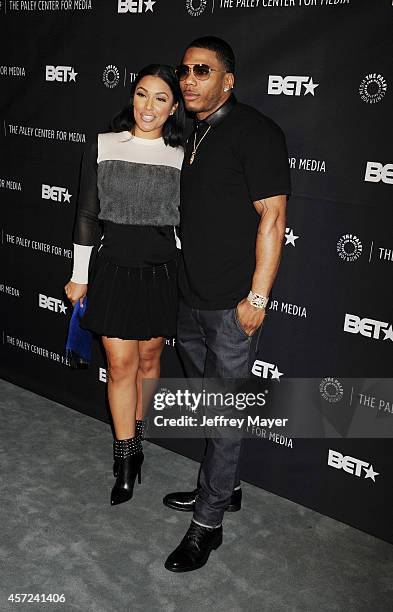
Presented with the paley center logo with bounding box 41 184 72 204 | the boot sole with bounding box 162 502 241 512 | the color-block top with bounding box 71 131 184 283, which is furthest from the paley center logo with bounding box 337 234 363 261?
the paley center logo with bounding box 41 184 72 204

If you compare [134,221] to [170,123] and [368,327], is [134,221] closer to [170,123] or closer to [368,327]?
[170,123]

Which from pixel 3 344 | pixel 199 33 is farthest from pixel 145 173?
pixel 3 344

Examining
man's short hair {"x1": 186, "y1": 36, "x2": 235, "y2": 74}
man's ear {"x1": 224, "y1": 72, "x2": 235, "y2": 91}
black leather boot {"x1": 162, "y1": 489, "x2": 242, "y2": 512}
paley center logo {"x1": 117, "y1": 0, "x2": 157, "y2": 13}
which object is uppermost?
paley center logo {"x1": 117, "y1": 0, "x2": 157, "y2": 13}

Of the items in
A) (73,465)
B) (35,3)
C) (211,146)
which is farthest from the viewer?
(35,3)

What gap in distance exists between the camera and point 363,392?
260 cm

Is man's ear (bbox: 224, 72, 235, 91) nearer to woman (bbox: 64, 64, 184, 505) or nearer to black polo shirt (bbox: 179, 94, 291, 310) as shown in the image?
black polo shirt (bbox: 179, 94, 291, 310)

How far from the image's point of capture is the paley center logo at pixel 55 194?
340 centimetres

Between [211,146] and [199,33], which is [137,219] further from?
[199,33]

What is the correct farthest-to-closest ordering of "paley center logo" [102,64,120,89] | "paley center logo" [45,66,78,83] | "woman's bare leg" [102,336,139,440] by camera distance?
"paley center logo" [45,66,78,83], "paley center logo" [102,64,120,89], "woman's bare leg" [102,336,139,440]

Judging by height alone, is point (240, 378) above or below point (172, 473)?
above

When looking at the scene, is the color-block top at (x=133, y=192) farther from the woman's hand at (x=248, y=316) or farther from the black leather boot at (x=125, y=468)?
the black leather boot at (x=125, y=468)

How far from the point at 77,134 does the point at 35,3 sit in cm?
72

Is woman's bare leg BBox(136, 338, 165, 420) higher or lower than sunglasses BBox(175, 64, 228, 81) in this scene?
lower

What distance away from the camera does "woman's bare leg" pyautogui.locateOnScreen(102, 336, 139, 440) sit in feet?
8.73
